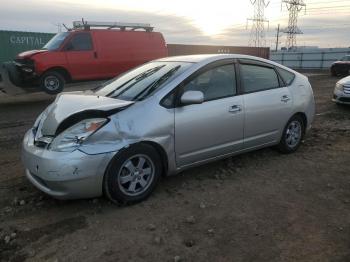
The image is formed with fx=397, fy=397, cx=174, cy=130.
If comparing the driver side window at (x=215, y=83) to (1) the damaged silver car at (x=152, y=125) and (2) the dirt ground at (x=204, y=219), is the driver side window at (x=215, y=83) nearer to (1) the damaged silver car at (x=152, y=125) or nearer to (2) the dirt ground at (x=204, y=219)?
(1) the damaged silver car at (x=152, y=125)

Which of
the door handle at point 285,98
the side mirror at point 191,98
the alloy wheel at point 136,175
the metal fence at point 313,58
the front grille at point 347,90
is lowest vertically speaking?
the metal fence at point 313,58

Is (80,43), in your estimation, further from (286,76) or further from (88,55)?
(286,76)

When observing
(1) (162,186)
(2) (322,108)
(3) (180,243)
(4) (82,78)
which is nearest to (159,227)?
(3) (180,243)

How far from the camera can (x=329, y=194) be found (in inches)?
179

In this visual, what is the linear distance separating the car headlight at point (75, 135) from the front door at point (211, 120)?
3.01 ft

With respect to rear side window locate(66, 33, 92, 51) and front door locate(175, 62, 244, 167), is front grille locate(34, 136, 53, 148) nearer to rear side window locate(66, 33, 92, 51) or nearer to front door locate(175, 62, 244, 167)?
front door locate(175, 62, 244, 167)

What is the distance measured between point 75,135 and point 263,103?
2652mm

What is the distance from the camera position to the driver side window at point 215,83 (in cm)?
470

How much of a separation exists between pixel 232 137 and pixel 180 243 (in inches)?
75.3

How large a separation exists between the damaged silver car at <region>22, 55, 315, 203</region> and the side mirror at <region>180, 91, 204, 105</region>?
11mm

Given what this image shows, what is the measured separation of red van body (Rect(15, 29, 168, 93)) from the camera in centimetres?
1186

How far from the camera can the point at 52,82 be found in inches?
479

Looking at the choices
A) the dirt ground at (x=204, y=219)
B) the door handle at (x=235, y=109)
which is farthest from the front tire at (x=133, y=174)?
the door handle at (x=235, y=109)

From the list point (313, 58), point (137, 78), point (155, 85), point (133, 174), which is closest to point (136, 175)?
point (133, 174)
